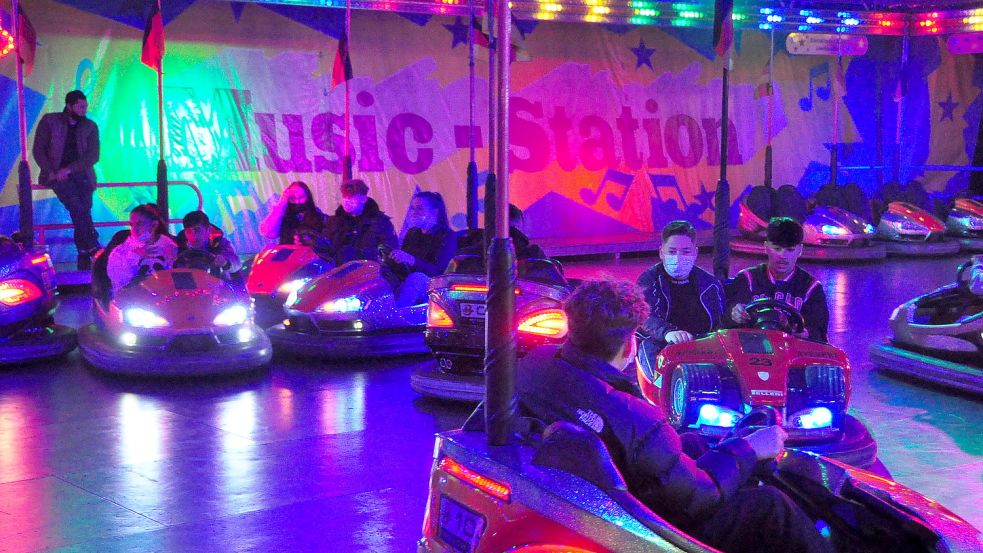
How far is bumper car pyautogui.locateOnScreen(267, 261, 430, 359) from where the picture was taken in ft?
18.8

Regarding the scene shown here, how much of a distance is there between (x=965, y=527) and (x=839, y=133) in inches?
496

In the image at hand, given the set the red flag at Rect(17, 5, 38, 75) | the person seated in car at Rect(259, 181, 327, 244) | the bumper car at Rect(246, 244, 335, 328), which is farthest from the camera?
the person seated in car at Rect(259, 181, 327, 244)

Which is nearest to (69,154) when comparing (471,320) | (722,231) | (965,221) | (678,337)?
(471,320)

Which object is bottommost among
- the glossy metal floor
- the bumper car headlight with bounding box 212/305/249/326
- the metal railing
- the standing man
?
the glossy metal floor

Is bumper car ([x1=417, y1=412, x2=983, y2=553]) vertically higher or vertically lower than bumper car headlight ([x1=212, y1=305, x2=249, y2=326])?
higher

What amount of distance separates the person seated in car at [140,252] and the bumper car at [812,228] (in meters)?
6.59

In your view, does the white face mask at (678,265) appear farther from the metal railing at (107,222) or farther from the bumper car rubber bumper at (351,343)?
the metal railing at (107,222)

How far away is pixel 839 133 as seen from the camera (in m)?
14.1

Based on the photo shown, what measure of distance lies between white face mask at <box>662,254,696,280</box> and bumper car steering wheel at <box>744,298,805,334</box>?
0.24 m

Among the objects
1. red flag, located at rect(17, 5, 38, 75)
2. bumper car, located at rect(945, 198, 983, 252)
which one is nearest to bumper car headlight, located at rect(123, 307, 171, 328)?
red flag, located at rect(17, 5, 38, 75)

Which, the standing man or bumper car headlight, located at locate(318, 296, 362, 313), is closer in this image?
bumper car headlight, located at locate(318, 296, 362, 313)

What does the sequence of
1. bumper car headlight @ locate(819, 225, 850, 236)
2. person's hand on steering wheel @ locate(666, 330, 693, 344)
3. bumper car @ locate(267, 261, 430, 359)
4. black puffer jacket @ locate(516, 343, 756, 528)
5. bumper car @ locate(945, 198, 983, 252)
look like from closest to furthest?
black puffer jacket @ locate(516, 343, 756, 528) → person's hand on steering wheel @ locate(666, 330, 693, 344) → bumper car @ locate(267, 261, 430, 359) → bumper car headlight @ locate(819, 225, 850, 236) → bumper car @ locate(945, 198, 983, 252)

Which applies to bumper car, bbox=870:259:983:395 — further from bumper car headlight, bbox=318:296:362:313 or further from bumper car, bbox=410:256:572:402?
bumper car headlight, bbox=318:296:362:313

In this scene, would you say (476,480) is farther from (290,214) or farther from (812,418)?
(290,214)
